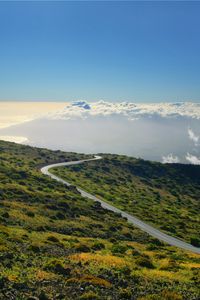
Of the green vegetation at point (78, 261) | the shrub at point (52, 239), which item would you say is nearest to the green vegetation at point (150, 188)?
the green vegetation at point (78, 261)

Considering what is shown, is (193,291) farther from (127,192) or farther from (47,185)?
(127,192)

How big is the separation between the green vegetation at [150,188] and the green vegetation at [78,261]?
17.2m

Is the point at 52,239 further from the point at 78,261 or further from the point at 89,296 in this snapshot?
the point at 89,296

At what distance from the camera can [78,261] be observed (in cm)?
3275

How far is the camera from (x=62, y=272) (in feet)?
93.1

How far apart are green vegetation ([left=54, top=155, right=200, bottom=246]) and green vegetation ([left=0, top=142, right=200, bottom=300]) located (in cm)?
1724

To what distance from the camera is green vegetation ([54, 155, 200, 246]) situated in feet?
267

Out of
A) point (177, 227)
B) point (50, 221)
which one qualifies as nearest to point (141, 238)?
point (50, 221)

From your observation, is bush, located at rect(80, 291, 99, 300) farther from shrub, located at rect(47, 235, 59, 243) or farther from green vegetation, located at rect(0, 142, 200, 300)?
shrub, located at rect(47, 235, 59, 243)

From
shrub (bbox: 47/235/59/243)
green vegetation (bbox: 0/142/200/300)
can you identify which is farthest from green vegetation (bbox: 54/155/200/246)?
shrub (bbox: 47/235/59/243)

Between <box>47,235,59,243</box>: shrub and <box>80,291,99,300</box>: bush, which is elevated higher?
<box>80,291,99,300</box>: bush

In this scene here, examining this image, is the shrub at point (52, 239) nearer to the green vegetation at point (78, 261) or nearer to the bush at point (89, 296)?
the green vegetation at point (78, 261)

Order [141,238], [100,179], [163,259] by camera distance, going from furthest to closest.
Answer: [100,179]
[141,238]
[163,259]

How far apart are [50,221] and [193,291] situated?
2861 centimetres
